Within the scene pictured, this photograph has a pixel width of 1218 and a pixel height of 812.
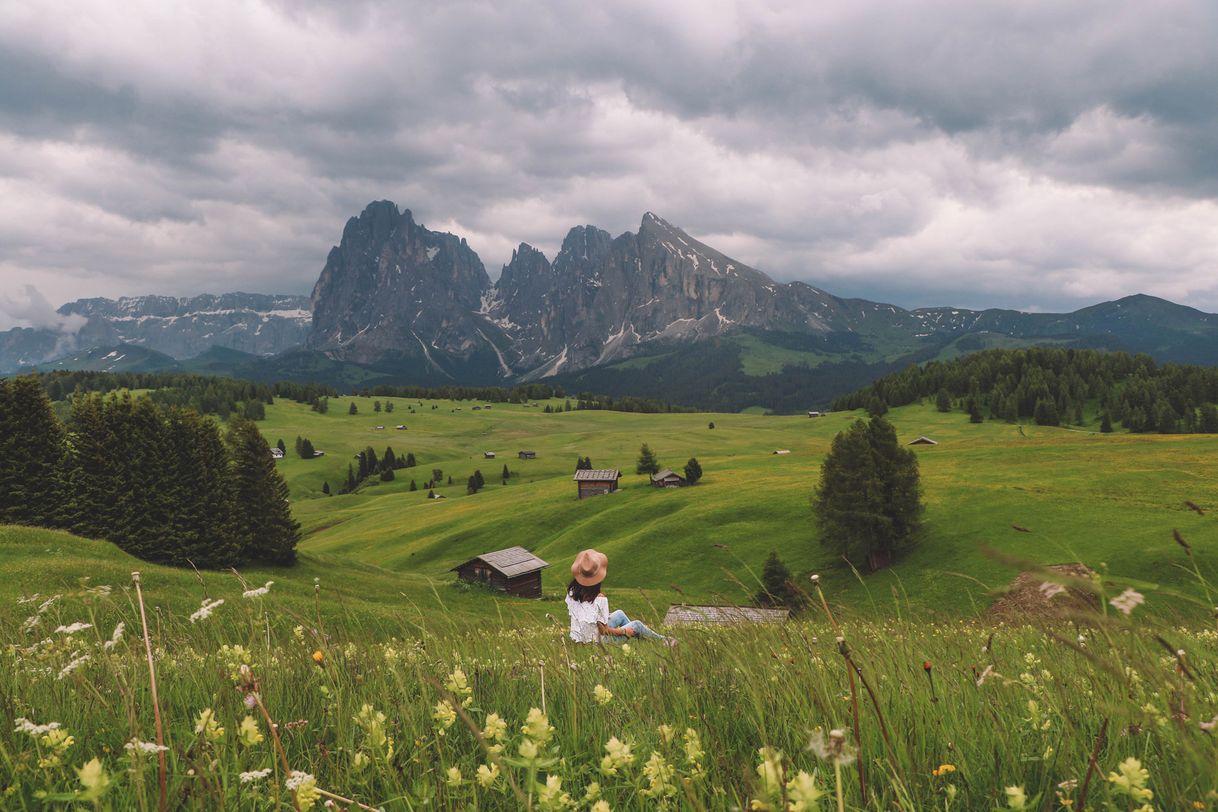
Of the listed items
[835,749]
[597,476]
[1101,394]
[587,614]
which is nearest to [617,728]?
[835,749]

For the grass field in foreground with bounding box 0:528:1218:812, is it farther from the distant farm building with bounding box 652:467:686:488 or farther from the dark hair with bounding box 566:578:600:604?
the distant farm building with bounding box 652:467:686:488

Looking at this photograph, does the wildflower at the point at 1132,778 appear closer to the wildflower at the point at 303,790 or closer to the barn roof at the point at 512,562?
the wildflower at the point at 303,790

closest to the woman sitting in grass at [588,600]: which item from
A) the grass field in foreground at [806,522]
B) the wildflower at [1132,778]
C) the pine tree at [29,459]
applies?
the wildflower at [1132,778]

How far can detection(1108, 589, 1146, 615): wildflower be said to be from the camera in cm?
153

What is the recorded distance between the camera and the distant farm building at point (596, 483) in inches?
4277

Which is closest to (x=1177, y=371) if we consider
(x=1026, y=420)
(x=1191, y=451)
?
(x=1026, y=420)

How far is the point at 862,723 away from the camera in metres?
3.24

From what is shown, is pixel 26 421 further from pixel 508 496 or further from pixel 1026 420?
pixel 1026 420

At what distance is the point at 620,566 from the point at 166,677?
6994 cm

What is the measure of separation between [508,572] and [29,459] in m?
39.6

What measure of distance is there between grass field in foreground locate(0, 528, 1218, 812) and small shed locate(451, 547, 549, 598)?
6107cm

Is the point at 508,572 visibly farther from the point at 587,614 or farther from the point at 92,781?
the point at 92,781

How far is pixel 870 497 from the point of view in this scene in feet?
200

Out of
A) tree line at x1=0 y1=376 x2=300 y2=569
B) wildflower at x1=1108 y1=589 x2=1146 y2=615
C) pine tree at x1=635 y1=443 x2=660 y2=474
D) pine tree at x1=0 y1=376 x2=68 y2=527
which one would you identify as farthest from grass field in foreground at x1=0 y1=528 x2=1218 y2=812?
pine tree at x1=635 y1=443 x2=660 y2=474
